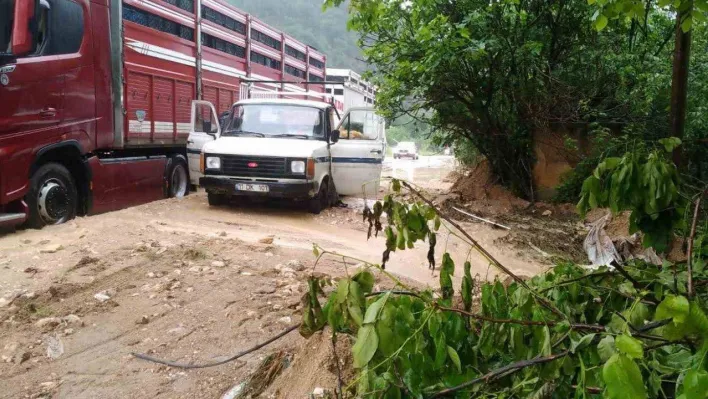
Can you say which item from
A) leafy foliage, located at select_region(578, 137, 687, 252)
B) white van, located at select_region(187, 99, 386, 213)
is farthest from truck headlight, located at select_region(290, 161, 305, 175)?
leafy foliage, located at select_region(578, 137, 687, 252)

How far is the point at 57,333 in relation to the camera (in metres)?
3.63

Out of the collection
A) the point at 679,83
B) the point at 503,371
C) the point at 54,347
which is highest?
the point at 679,83

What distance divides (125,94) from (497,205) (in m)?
7.00

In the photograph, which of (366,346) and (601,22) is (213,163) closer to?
(601,22)

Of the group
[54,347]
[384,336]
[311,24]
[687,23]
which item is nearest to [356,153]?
[687,23]

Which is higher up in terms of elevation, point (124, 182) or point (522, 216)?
point (124, 182)

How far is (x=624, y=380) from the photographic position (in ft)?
4.01

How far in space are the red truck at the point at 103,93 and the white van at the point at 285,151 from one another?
725mm

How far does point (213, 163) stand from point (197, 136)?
136 centimetres

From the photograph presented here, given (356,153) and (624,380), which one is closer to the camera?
(624,380)

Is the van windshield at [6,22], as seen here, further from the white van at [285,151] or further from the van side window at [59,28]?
the white van at [285,151]

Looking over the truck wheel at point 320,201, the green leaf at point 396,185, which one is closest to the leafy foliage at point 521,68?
the truck wheel at point 320,201

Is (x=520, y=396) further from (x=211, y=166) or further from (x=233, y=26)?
(x=233, y=26)

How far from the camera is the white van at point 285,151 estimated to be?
8.70 m
